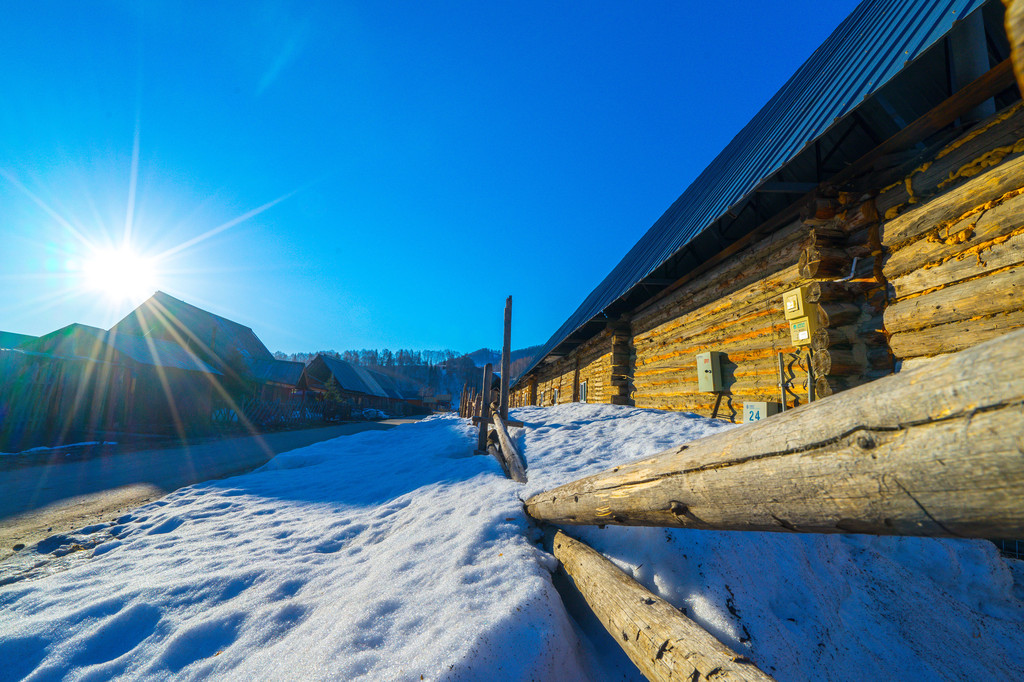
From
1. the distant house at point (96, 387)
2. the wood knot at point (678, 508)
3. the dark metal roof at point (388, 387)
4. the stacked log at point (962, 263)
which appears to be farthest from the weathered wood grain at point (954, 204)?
the dark metal roof at point (388, 387)

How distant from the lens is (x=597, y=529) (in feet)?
9.30

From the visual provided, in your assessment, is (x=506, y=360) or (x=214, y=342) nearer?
(x=506, y=360)

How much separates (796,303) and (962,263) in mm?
1419

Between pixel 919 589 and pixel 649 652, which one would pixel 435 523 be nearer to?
pixel 649 652

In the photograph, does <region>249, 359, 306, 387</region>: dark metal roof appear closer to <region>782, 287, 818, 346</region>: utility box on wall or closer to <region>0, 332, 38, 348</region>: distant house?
<region>0, 332, 38, 348</region>: distant house

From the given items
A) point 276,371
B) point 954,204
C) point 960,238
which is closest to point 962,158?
point 954,204

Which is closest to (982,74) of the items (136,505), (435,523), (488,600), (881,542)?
(881,542)

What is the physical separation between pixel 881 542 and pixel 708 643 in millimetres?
2169

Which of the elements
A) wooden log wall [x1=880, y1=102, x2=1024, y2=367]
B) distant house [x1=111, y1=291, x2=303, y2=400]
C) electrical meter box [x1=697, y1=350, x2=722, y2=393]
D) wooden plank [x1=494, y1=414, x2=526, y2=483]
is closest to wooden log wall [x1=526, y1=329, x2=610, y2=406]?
electrical meter box [x1=697, y1=350, x2=722, y2=393]

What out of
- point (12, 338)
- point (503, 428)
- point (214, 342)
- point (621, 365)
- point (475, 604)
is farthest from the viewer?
point (214, 342)

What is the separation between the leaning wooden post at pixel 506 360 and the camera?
769cm

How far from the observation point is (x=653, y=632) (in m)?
1.75

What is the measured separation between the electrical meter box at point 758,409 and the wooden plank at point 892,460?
13.0ft

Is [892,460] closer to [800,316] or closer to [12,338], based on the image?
[800,316]
